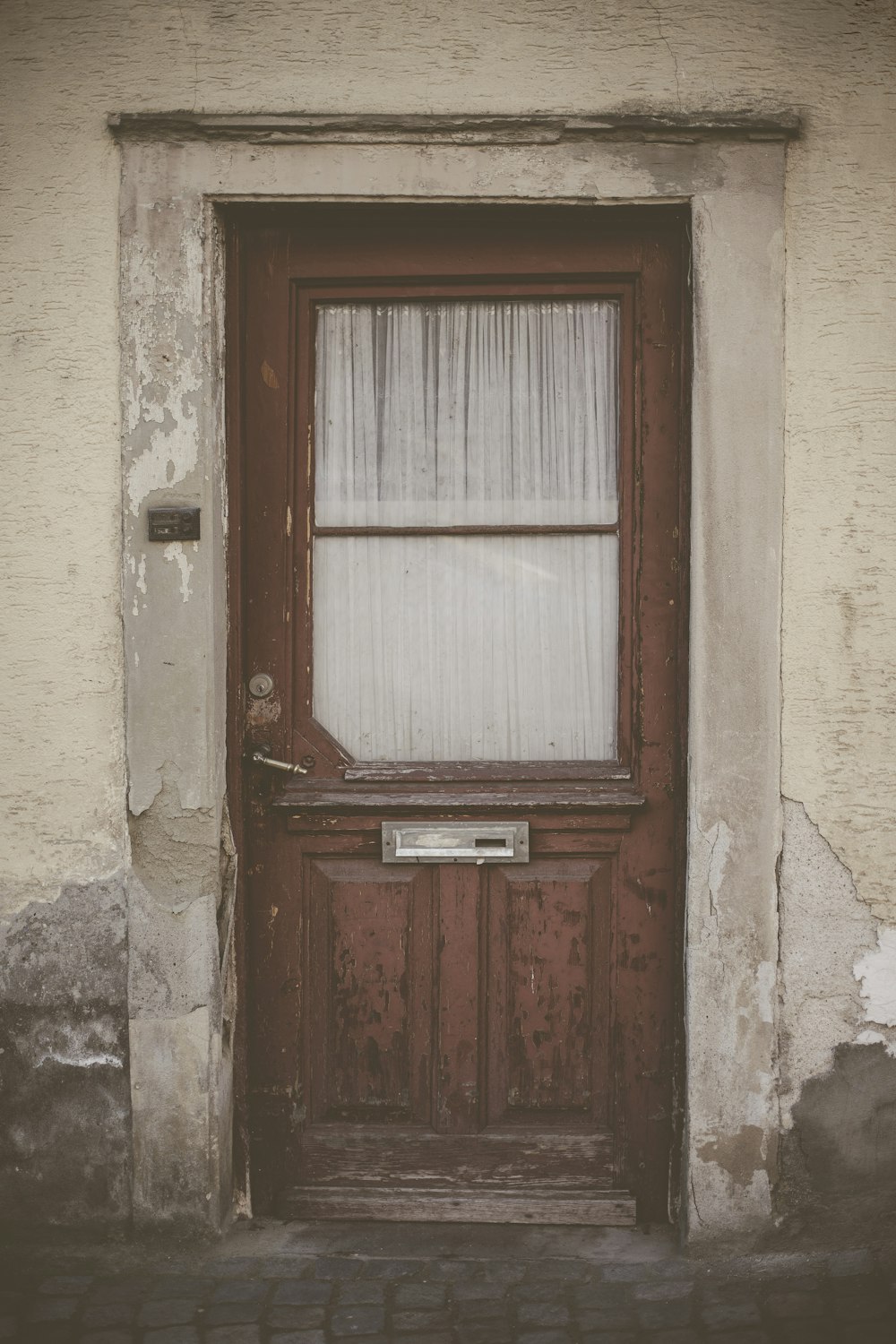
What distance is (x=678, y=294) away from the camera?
9.78ft

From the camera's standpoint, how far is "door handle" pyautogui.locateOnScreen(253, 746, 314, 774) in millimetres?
3049

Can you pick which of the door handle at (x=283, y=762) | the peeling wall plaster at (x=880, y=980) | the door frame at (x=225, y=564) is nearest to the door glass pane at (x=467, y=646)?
the door handle at (x=283, y=762)

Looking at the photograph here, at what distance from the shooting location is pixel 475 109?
9.27 feet

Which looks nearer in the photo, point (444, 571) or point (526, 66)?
point (526, 66)

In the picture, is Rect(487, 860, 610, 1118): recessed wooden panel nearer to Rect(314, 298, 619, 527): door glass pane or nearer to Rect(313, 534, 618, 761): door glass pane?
Rect(313, 534, 618, 761): door glass pane

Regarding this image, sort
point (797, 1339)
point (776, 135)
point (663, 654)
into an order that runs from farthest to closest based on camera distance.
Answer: point (663, 654)
point (776, 135)
point (797, 1339)

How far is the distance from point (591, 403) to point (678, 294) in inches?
14.2

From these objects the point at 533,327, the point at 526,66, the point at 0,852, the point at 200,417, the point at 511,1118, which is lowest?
the point at 511,1118

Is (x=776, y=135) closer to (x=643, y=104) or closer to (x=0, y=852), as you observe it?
(x=643, y=104)

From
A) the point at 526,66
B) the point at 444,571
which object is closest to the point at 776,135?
the point at 526,66

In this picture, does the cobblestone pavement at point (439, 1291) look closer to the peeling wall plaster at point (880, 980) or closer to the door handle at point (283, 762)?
the peeling wall plaster at point (880, 980)

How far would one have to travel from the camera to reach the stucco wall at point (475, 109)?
111 inches

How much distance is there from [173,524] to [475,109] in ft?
4.30

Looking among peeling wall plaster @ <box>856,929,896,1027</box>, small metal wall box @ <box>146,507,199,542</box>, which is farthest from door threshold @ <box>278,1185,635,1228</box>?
small metal wall box @ <box>146,507,199,542</box>
